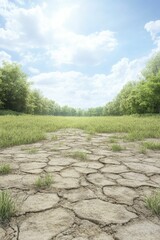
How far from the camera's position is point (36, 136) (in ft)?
21.3

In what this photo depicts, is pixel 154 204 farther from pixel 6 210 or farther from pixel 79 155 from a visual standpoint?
pixel 79 155

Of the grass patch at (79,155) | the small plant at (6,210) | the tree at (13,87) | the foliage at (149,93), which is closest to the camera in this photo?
the small plant at (6,210)

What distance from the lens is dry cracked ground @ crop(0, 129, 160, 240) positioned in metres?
1.63

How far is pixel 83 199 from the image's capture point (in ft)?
7.17

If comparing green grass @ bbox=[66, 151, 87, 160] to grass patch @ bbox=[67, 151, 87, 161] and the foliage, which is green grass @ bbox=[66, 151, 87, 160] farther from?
the foliage

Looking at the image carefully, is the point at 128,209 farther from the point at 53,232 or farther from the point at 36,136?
the point at 36,136

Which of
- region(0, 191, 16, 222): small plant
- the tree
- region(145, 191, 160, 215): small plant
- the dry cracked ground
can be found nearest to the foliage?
the tree

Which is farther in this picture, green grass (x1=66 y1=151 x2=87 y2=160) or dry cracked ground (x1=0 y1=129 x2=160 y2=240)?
green grass (x1=66 y1=151 x2=87 y2=160)

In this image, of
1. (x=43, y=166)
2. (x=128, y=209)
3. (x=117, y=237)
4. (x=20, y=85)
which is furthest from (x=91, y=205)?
(x=20, y=85)

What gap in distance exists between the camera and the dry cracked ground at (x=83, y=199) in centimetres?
163

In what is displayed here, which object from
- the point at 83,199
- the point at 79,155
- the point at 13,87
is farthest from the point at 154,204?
the point at 13,87

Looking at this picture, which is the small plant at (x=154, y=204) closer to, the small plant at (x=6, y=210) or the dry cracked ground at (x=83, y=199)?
the dry cracked ground at (x=83, y=199)

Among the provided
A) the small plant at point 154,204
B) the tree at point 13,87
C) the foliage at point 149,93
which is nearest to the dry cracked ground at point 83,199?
the small plant at point 154,204

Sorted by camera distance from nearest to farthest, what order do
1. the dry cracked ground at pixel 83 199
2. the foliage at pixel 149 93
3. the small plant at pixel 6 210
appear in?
the dry cracked ground at pixel 83 199
the small plant at pixel 6 210
the foliage at pixel 149 93
